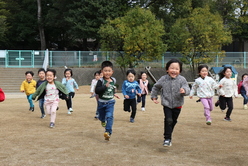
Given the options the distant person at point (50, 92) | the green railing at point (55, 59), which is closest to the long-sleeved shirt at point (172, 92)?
the distant person at point (50, 92)

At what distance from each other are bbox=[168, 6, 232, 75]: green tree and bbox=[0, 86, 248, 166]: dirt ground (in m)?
19.6

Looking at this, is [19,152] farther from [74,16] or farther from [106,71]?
[74,16]

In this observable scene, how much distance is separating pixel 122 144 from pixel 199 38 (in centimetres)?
2364

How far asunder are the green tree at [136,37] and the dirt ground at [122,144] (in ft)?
59.5

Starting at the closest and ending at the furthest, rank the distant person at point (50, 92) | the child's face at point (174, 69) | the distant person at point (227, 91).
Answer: the child's face at point (174, 69)
the distant person at point (50, 92)
the distant person at point (227, 91)

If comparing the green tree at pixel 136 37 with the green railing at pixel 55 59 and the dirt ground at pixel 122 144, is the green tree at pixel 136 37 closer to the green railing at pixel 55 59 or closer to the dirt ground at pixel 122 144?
the green railing at pixel 55 59

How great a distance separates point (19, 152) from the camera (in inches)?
229

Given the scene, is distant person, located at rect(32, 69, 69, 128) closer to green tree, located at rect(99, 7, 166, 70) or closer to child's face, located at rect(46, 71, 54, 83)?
child's face, located at rect(46, 71, 54, 83)

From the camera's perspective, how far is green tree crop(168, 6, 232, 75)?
Result: 28391 millimetres

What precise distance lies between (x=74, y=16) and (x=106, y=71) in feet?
93.9

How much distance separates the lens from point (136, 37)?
27.3m

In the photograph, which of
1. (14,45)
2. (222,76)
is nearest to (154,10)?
(14,45)

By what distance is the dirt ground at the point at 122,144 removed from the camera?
523 centimetres

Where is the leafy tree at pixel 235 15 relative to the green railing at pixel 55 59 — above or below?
above
